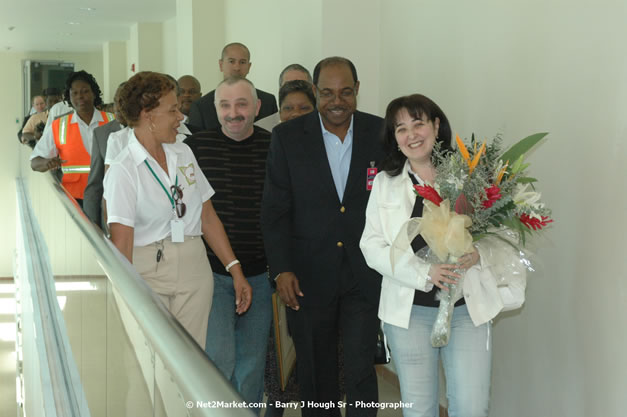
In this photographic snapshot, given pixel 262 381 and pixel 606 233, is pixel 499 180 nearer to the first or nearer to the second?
pixel 606 233

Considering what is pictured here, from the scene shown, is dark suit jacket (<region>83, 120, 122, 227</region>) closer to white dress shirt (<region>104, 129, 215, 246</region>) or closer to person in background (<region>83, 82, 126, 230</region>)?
person in background (<region>83, 82, 126, 230</region>)

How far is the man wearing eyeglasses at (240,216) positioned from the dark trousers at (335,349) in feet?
0.82

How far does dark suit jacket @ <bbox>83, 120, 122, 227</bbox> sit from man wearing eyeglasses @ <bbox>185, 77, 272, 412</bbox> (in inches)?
34.8

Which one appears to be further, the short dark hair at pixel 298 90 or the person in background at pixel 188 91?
the person in background at pixel 188 91

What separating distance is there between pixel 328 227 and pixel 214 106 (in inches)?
85.6

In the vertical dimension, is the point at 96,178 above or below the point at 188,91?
below

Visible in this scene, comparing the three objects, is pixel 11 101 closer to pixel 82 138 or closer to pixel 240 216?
pixel 82 138

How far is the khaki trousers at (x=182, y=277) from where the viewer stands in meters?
3.37

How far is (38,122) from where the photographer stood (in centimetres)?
1071

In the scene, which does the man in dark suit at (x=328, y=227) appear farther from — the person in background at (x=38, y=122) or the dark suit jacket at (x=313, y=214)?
the person in background at (x=38, y=122)

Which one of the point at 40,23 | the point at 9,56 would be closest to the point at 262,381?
the point at 40,23

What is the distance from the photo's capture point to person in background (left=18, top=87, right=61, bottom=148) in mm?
10166

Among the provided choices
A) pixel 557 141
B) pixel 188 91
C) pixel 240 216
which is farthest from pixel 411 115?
pixel 188 91

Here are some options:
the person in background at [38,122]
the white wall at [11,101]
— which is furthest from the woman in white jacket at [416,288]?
the white wall at [11,101]
